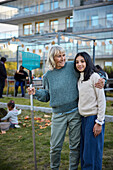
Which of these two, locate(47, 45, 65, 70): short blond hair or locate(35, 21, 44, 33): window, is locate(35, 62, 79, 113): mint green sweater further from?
locate(35, 21, 44, 33): window

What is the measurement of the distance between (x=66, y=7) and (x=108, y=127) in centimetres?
2527

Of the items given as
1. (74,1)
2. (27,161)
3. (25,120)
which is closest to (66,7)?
(74,1)

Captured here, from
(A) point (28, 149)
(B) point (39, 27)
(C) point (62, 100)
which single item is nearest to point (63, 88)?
(C) point (62, 100)

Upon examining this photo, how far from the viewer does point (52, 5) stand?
29.9m

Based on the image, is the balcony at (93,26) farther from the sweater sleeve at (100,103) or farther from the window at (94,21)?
the sweater sleeve at (100,103)

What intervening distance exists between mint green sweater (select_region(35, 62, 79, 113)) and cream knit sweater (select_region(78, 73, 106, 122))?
0.45 ft

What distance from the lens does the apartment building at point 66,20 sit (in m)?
25.2

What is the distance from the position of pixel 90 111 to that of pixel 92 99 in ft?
0.45

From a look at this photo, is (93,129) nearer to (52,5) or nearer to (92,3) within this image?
(92,3)

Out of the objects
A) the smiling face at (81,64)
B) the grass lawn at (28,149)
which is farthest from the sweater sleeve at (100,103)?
the grass lawn at (28,149)

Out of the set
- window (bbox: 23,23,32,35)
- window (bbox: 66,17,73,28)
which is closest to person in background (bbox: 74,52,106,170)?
window (bbox: 66,17,73,28)

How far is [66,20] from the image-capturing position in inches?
1150

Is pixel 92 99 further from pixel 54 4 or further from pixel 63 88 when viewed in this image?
pixel 54 4

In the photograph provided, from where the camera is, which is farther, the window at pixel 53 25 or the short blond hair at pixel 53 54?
the window at pixel 53 25
